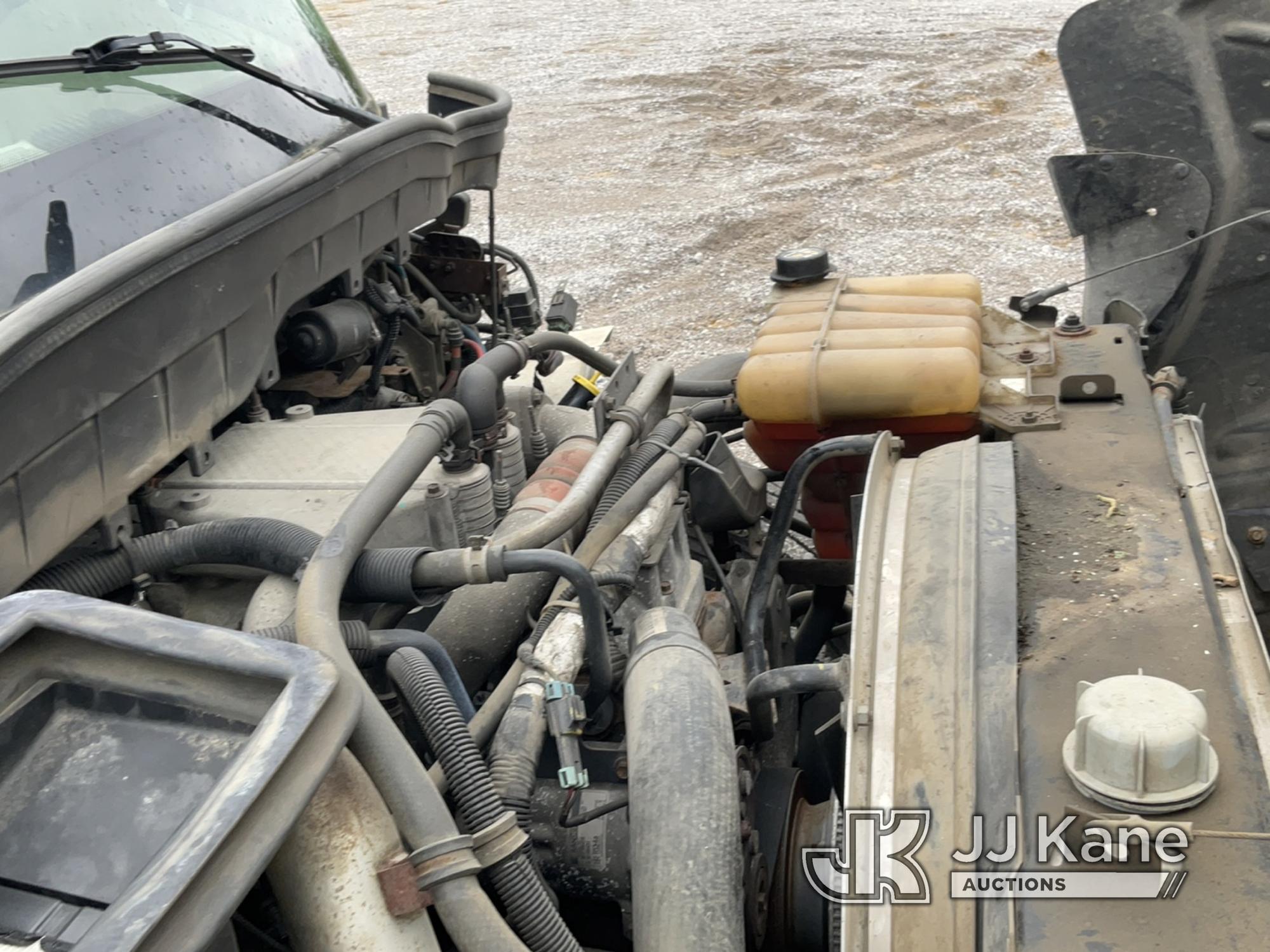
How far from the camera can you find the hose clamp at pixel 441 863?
1.25 meters

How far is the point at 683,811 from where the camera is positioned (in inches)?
56.0

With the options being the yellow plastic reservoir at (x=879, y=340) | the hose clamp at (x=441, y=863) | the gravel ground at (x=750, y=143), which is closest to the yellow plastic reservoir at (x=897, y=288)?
the yellow plastic reservoir at (x=879, y=340)

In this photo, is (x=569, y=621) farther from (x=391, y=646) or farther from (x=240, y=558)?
(x=240, y=558)

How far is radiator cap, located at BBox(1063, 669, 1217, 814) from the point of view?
114 cm

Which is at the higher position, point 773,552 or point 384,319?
point 384,319

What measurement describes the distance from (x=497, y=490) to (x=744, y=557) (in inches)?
27.9

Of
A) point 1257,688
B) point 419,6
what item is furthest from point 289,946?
point 419,6

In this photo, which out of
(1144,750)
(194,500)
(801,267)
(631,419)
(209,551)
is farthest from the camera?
(801,267)

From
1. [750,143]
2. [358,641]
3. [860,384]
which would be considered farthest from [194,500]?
[750,143]

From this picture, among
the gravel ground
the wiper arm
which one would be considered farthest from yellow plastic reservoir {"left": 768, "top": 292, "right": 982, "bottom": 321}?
the gravel ground

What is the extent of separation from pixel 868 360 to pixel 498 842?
1.17 m

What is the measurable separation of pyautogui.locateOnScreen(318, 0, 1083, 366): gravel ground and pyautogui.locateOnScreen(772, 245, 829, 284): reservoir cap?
2708 millimetres

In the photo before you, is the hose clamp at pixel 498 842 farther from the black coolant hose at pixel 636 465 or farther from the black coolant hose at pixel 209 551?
the black coolant hose at pixel 636 465

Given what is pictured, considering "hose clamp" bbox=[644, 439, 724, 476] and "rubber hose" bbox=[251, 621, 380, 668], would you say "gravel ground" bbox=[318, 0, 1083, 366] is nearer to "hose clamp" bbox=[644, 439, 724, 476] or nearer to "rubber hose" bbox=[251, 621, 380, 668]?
"hose clamp" bbox=[644, 439, 724, 476]
